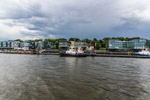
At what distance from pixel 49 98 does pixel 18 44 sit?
151 m

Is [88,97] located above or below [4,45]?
below

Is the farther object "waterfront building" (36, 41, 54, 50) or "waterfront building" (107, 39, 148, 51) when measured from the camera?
"waterfront building" (36, 41, 54, 50)

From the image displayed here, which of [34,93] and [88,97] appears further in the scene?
[34,93]

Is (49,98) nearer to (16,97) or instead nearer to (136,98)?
(16,97)

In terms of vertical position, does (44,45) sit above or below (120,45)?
above

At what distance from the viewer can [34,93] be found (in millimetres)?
7320

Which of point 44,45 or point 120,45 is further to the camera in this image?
point 44,45

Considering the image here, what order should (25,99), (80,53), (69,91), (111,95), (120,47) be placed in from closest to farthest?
(25,99), (111,95), (69,91), (80,53), (120,47)

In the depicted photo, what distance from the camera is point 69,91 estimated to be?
7730 millimetres

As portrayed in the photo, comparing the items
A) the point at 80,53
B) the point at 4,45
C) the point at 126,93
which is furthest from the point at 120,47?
the point at 4,45

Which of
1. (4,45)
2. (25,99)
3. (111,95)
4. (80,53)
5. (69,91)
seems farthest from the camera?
(4,45)

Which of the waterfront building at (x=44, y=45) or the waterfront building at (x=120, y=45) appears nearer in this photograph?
the waterfront building at (x=120, y=45)

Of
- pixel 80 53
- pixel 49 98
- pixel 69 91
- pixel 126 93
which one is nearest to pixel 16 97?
pixel 49 98

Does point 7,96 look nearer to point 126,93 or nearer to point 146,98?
point 126,93
